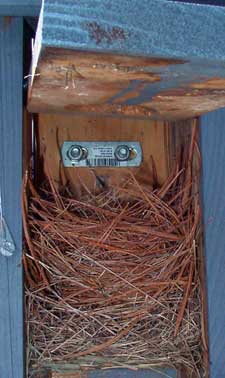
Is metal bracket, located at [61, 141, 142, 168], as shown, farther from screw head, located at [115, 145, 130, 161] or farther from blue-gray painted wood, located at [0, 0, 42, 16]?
blue-gray painted wood, located at [0, 0, 42, 16]

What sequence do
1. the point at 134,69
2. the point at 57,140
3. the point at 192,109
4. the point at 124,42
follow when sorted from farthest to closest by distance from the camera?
the point at 57,140 → the point at 192,109 → the point at 134,69 → the point at 124,42

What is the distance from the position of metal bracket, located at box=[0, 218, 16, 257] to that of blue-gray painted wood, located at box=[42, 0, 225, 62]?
2.36ft

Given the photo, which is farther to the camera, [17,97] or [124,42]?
[17,97]

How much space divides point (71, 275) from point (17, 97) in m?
0.46

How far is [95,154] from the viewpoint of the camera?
1995mm

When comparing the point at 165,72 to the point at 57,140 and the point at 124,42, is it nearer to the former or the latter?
the point at 124,42

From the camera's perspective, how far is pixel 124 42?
113cm

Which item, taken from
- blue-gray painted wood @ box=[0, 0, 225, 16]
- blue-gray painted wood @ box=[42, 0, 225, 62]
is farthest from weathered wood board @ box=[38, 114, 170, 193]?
blue-gray painted wood @ box=[42, 0, 225, 62]

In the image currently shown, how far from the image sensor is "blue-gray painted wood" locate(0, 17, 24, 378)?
171 cm

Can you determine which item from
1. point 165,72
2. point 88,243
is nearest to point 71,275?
point 88,243

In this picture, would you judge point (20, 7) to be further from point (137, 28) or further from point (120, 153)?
point (137, 28)

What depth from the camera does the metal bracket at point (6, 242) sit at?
1.73 metres

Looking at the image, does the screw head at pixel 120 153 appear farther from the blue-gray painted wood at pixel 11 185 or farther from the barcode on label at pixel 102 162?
the blue-gray painted wood at pixel 11 185

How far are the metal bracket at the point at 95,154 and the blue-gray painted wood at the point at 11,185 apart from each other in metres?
0.23
